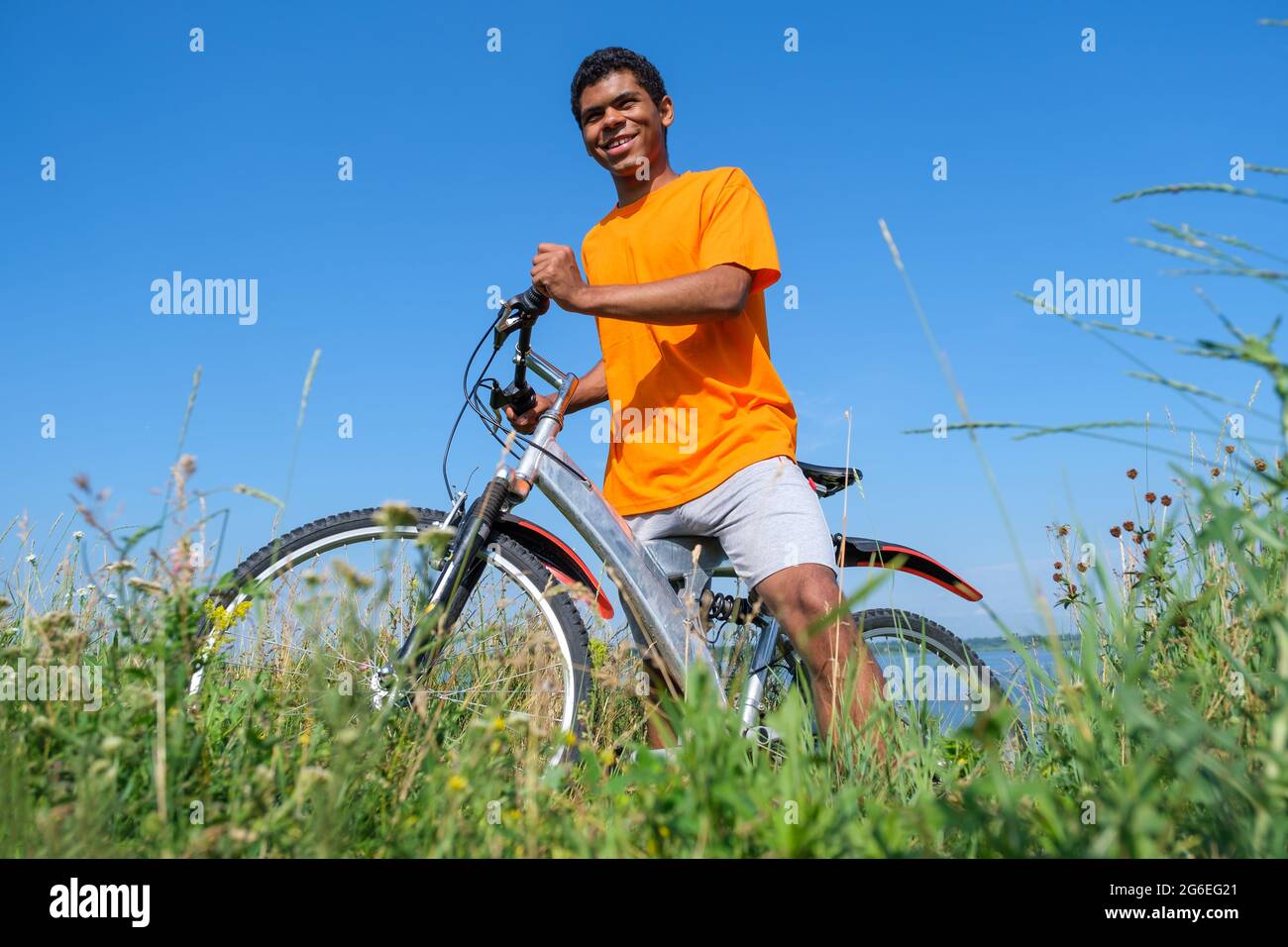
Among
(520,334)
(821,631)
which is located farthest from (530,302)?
(821,631)

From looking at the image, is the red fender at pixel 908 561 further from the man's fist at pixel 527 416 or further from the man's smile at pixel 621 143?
the man's smile at pixel 621 143

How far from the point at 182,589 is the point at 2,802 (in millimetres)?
436

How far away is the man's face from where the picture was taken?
143 inches

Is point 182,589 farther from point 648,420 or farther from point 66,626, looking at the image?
point 648,420

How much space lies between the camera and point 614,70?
369 cm

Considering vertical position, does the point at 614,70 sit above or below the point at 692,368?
above

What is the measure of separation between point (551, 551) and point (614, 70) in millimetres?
2006

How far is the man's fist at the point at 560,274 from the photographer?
9.64 feet

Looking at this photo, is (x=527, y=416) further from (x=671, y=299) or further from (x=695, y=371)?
(x=671, y=299)

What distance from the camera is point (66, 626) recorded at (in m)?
1.96

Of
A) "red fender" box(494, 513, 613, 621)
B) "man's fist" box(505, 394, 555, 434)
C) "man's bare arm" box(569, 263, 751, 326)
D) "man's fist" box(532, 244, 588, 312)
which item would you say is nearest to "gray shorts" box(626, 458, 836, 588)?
"red fender" box(494, 513, 613, 621)

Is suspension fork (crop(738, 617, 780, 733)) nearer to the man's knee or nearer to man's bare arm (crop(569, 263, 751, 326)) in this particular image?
the man's knee

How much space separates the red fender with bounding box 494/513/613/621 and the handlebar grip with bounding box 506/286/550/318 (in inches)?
28.9
